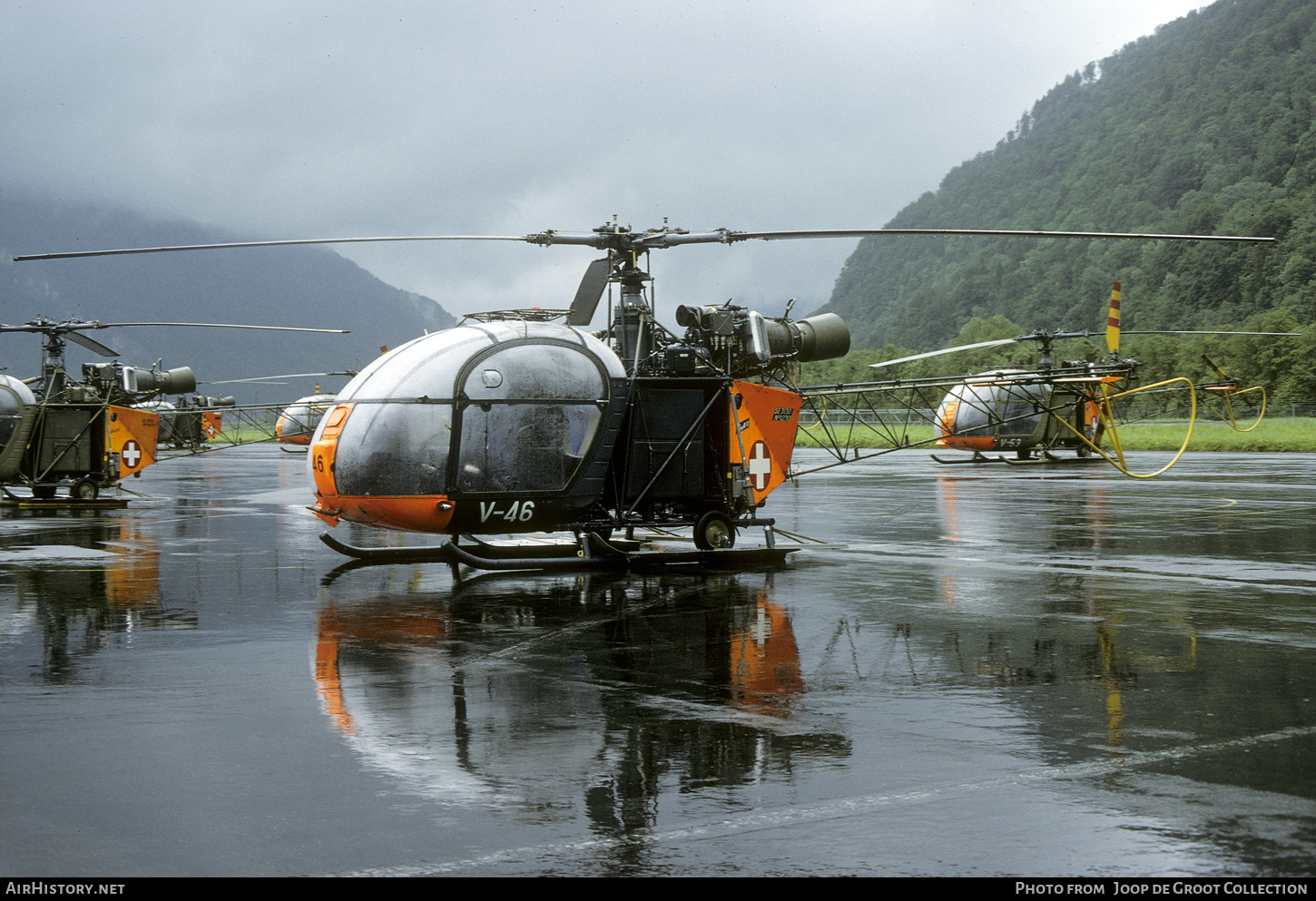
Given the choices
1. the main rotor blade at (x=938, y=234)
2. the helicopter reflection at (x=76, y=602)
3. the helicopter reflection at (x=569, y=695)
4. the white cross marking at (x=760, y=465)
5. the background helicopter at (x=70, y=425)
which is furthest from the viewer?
the background helicopter at (x=70, y=425)

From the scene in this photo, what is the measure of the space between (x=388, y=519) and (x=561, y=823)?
8510 mm

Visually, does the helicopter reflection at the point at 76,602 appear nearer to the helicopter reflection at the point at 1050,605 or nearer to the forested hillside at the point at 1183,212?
the helicopter reflection at the point at 1050,605

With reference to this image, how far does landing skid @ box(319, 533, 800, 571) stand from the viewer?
43.3ft

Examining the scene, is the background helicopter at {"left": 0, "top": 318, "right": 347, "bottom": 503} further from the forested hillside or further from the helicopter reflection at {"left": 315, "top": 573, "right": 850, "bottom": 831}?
the forested hillside

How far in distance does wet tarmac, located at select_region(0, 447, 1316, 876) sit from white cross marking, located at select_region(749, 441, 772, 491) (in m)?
1.63

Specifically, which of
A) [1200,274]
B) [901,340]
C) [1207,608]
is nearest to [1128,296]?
[1200,274]

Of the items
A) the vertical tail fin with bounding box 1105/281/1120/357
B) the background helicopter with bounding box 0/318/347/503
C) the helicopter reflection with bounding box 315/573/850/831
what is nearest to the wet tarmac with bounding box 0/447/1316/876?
the helicopter reflection with bounding box 315/573/850/831

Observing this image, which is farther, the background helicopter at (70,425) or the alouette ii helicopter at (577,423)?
the background helicopter at (70,425)

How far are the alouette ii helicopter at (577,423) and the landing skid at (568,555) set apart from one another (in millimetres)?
39

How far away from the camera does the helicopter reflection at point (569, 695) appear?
5.52 meters

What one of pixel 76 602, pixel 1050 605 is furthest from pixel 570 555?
pixel 1050 605

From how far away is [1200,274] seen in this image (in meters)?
132

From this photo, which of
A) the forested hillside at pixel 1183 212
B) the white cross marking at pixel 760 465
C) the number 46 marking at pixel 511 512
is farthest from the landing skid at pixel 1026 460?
the forested hillside at pixel 1183 212
